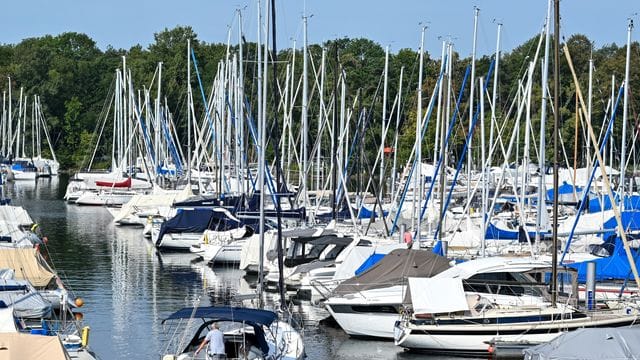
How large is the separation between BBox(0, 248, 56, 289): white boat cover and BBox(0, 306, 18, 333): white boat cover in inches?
363

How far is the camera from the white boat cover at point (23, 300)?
35625mm

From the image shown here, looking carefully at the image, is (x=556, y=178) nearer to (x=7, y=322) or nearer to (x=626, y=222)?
(x=7, y=322)

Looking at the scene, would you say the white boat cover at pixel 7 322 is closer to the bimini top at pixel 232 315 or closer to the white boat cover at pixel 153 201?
the bimini top at pixel 232 315

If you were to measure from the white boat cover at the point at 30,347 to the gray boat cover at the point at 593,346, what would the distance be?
10.6 m

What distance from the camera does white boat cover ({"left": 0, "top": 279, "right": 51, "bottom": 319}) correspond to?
3562 centimetres

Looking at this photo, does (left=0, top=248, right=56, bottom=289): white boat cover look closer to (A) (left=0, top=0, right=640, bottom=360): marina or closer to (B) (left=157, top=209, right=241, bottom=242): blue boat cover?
(A) (left=0, top=0, right=640, bottom=360): marina

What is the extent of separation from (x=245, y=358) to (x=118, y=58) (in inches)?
5340

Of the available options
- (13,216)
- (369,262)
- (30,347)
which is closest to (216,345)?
(30,347)

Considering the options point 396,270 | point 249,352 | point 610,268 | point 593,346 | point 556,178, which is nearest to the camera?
point 593,346

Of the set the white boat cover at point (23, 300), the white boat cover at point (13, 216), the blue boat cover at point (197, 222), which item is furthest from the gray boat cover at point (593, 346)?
the blue boat cover at point (197, 222)

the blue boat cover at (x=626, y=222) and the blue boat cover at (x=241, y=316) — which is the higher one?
the blue boat cover at (x=626, y=222)

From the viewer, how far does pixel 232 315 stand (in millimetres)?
28672

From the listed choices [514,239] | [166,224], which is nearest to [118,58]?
[166,224]

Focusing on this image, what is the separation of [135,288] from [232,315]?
A: 20.5 metres
